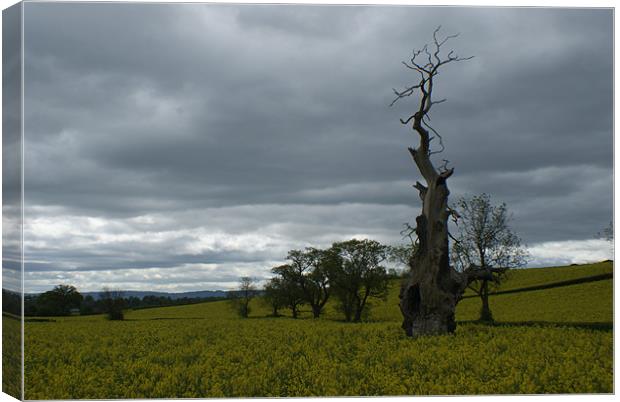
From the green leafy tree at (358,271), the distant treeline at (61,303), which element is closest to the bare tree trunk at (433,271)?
the distant treeline at (61,303)

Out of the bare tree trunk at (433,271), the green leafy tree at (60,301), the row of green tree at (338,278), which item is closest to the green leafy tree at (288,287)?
the row of green tree at (338,278)

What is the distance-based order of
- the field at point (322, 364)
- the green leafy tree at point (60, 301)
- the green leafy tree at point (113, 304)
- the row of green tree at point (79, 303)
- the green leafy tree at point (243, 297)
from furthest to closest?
the green leafy tree at point (243, 297) → the green leafy tree at point (113, 304) → the green leafy tree at point (60, 301) → the row of green tree at point (79, 303) → the field at point (322, 364)

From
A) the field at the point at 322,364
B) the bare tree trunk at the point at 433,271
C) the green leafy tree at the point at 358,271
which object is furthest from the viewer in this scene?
the green leafy tree at the point at 358,271

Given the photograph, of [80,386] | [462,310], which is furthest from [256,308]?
[80,386]

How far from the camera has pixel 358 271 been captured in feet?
141

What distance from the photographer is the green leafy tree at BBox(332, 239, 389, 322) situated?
141 ft

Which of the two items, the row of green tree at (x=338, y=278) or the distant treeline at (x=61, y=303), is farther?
the row of green tree at (x=338, y=278)

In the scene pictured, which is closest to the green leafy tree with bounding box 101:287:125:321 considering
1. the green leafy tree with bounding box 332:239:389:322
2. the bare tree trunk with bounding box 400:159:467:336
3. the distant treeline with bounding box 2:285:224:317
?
the distant treeline with bounding box 2:285:224:317

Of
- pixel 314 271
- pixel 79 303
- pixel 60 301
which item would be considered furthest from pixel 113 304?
pixel 314 271

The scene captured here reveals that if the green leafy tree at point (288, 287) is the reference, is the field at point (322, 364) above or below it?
below

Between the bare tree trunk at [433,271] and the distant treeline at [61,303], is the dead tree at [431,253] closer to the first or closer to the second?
the bare tree trunk at [433,271]

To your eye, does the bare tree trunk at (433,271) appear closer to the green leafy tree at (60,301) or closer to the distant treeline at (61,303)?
the distant treeline at (61,303)

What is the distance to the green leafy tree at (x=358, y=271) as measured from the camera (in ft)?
141

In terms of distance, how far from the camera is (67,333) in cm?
2336
